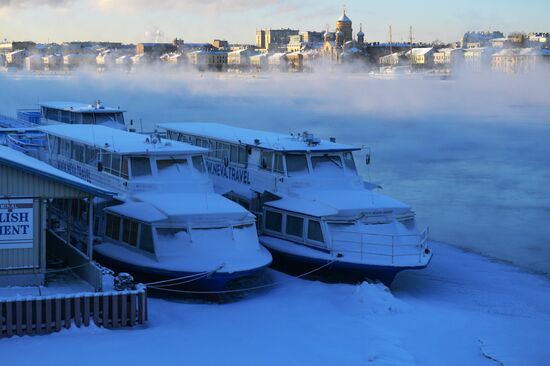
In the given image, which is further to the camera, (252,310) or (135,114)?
(135,114)

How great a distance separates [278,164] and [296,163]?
0.49 m

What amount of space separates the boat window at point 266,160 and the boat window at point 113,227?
497 cm

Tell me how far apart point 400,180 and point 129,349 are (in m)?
27.7

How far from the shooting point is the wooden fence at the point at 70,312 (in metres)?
17.0

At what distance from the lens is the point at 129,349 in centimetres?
1656

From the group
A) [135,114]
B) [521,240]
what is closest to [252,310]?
[521,240]

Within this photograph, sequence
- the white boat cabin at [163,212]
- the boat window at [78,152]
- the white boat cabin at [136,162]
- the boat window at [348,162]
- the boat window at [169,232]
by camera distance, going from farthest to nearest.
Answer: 1. the boat window at [78,152]
2. the boat window at [348,162]
3. the white boat cabin at [136,162]
4. the boat window at [169,232]
5. the white boat cabin at [163,212]

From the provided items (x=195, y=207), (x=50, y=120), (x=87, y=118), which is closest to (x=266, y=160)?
(x=195, y=207)

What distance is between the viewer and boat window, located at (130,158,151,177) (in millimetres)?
24094

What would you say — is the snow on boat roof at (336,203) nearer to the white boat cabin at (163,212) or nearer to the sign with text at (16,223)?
the white boat cabin at (163,212)

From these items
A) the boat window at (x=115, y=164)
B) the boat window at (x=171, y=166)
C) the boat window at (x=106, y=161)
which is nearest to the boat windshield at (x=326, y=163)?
the boat window at (x=171, y=166)

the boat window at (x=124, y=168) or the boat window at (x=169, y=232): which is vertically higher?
the boat window at (x=124, y=168)

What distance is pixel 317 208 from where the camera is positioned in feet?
78.9

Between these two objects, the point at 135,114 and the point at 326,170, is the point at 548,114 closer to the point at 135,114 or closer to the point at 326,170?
the point at 135,114
